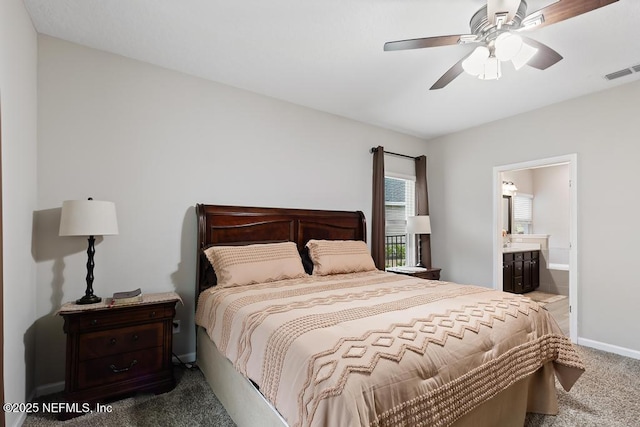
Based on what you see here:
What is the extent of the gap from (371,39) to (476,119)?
247 cm

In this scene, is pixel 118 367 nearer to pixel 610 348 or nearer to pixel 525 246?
pixel 610 348

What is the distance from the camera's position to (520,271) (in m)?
5.40

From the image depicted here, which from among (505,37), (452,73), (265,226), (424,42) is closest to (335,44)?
(424,42)

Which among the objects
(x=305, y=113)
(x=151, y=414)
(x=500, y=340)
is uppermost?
(x=305, y=113)

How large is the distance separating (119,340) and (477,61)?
3141 millimetres

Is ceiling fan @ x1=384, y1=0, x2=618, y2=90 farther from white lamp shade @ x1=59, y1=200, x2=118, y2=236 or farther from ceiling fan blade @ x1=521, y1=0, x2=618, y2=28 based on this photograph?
white lamp shade @ x1=59, y1=200, x2=118, y2=236

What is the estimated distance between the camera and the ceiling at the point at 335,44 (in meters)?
2.12

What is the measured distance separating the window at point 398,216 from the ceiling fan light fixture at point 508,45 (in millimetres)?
2792

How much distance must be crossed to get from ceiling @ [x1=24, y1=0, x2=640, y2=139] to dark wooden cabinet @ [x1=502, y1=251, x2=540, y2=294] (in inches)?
102

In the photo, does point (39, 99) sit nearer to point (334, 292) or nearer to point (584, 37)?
point (334, 292)

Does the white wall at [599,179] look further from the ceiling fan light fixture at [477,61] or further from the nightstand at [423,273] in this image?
the ceiling fan light fixture at [477,61]

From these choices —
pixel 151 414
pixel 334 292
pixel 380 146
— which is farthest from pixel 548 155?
pixel 151 414

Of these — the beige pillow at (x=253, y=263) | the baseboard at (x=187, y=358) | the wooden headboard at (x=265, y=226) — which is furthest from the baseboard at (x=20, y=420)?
the beige pillow at (x=253, y=263)

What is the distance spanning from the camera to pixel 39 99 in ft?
7.77
